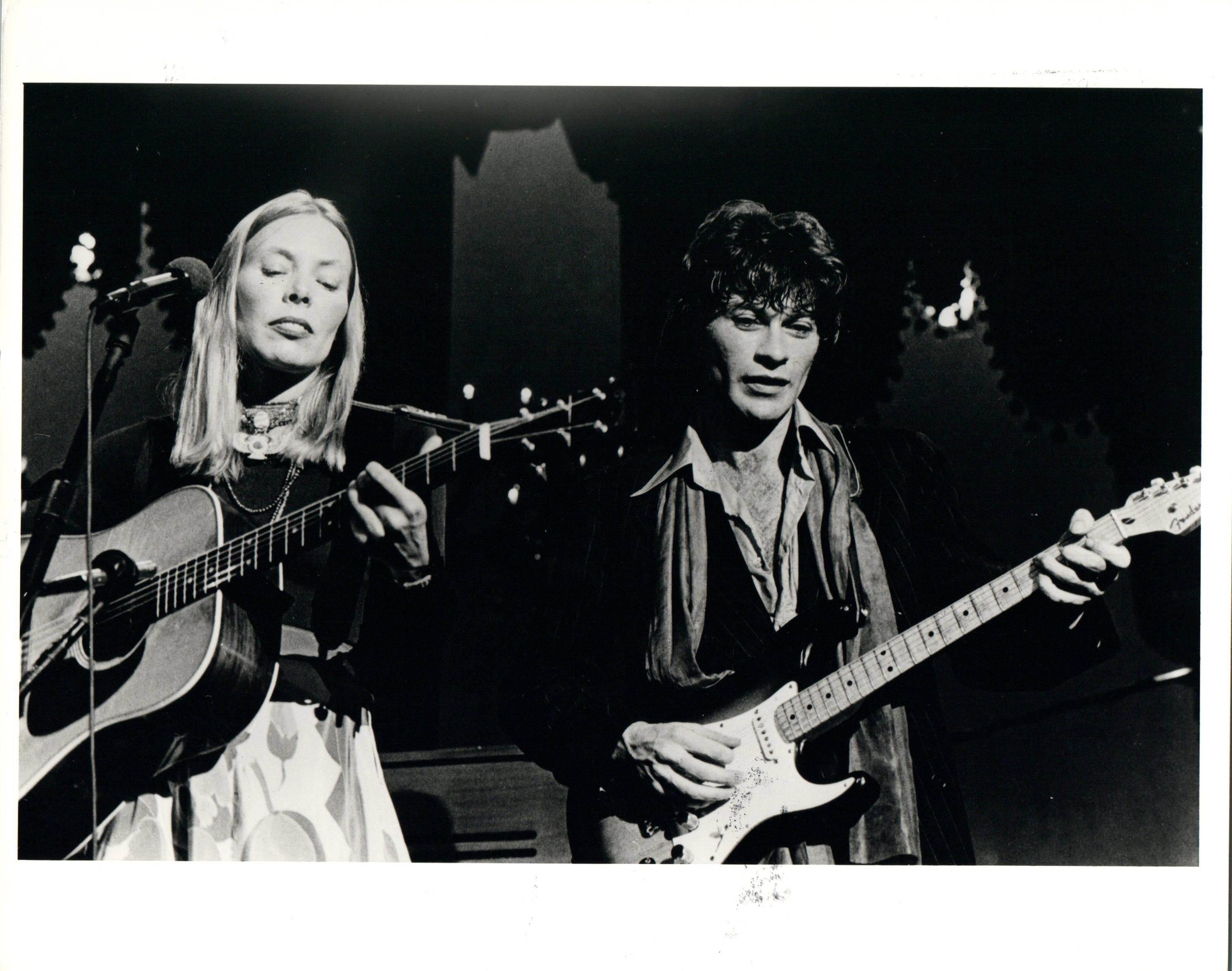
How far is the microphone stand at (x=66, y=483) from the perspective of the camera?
197 cm

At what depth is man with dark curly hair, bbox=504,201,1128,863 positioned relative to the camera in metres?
1.92

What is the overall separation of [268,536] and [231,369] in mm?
365

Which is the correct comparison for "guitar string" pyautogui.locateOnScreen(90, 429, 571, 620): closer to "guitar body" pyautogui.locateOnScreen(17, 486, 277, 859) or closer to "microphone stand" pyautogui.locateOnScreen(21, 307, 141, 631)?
"guitar body" pyautogui.locateOnScreen(17, 486, 277, 859)

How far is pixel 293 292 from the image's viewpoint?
202 centimetres

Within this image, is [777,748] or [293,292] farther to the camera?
[293,292]

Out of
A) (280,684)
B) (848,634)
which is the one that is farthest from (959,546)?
(280,684)

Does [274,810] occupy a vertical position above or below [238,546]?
below

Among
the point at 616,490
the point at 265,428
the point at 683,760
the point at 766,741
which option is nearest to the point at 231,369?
the point at 265,428

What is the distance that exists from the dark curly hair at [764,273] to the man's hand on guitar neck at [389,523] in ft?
2.25

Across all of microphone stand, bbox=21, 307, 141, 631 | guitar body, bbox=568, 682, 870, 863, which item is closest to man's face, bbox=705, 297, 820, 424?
Result: guitar body, bbox=568, 682, 870, 863

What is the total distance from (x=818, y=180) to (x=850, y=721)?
3.61 ft

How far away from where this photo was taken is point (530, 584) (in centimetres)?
197

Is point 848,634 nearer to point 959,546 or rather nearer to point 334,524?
point 959,546

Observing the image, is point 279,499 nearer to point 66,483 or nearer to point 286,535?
point 286,535
